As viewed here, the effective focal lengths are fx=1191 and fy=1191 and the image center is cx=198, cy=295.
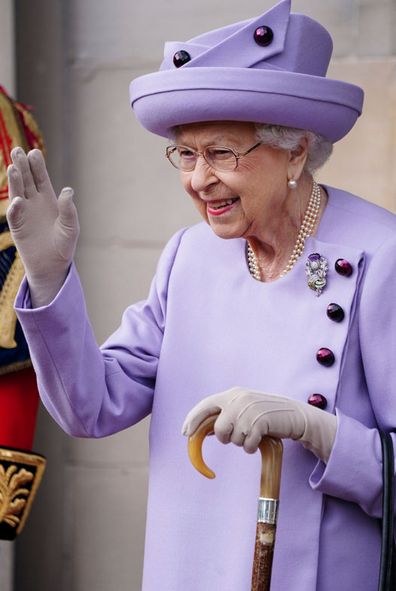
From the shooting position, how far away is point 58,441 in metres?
3.68

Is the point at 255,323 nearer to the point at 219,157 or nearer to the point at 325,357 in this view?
the point at 325,357

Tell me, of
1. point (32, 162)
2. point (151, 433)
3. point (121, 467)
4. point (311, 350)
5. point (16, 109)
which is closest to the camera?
point (32, 162)

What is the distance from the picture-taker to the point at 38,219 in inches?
77.7

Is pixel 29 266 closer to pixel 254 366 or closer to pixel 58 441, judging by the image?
pixel 254 366

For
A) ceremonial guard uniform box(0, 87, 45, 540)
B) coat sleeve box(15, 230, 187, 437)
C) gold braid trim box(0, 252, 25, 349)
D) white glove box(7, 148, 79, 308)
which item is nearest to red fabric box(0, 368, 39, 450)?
ceremonial guard uniform box(0, 87, 45, 540)

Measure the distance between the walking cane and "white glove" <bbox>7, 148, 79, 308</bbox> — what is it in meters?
0.39

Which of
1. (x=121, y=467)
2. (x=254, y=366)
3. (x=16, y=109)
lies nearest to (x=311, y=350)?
(x=254, y=366)

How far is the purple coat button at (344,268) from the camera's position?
212 centimetres

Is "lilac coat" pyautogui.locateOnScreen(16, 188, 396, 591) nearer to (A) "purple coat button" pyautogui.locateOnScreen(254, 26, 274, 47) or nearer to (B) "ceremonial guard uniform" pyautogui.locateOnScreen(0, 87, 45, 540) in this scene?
(A) "purple coat button" pyautogui.locateOnScreen(254, 26, 274, 47)

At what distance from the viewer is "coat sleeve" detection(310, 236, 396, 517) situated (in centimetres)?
202

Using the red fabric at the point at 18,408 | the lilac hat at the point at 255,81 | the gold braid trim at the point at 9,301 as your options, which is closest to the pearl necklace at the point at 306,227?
the lilac hat at the point at 255,81

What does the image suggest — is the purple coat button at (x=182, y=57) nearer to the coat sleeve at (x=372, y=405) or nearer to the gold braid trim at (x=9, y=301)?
the coat sleeve at (x=372, y=405)

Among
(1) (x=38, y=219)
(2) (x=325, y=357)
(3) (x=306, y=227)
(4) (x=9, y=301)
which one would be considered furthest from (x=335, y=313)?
(4) (x=9, y=301)

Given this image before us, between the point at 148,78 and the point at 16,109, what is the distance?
0.94 metres
